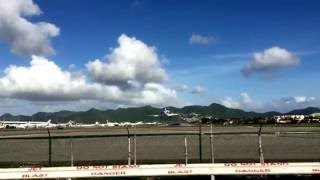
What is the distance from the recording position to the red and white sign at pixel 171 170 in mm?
18766

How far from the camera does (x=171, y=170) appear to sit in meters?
19.0

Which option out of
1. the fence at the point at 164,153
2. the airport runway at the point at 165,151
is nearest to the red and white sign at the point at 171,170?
the fence at the point at 164,153

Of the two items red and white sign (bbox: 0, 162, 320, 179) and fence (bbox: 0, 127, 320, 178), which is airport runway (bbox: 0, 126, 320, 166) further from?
red and white sign (bbox: 0, 162, 320, 179)

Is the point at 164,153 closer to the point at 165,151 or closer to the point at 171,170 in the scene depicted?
the point at 165,151

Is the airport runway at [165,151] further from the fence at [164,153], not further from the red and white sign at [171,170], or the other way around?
the red and white sign at [171,170]

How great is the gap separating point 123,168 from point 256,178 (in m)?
4.98

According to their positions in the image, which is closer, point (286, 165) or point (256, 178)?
point (286, 165)

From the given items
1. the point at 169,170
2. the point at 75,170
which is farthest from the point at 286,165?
the point at 75,170

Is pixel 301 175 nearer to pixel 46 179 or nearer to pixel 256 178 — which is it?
pixel 256 178

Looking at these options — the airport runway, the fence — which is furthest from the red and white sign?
the airport runway

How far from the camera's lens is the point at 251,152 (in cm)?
3444

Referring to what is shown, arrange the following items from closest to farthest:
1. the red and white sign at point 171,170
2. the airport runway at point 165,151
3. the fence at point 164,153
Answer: the red and white sign at point 171,170 < the fence at point 164,153 < the airport runway at point 165,151

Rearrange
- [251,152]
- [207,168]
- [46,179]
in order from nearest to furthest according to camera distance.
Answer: [207,168], [46,179], [251,152]

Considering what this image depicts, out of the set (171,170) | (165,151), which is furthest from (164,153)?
(171,170)
